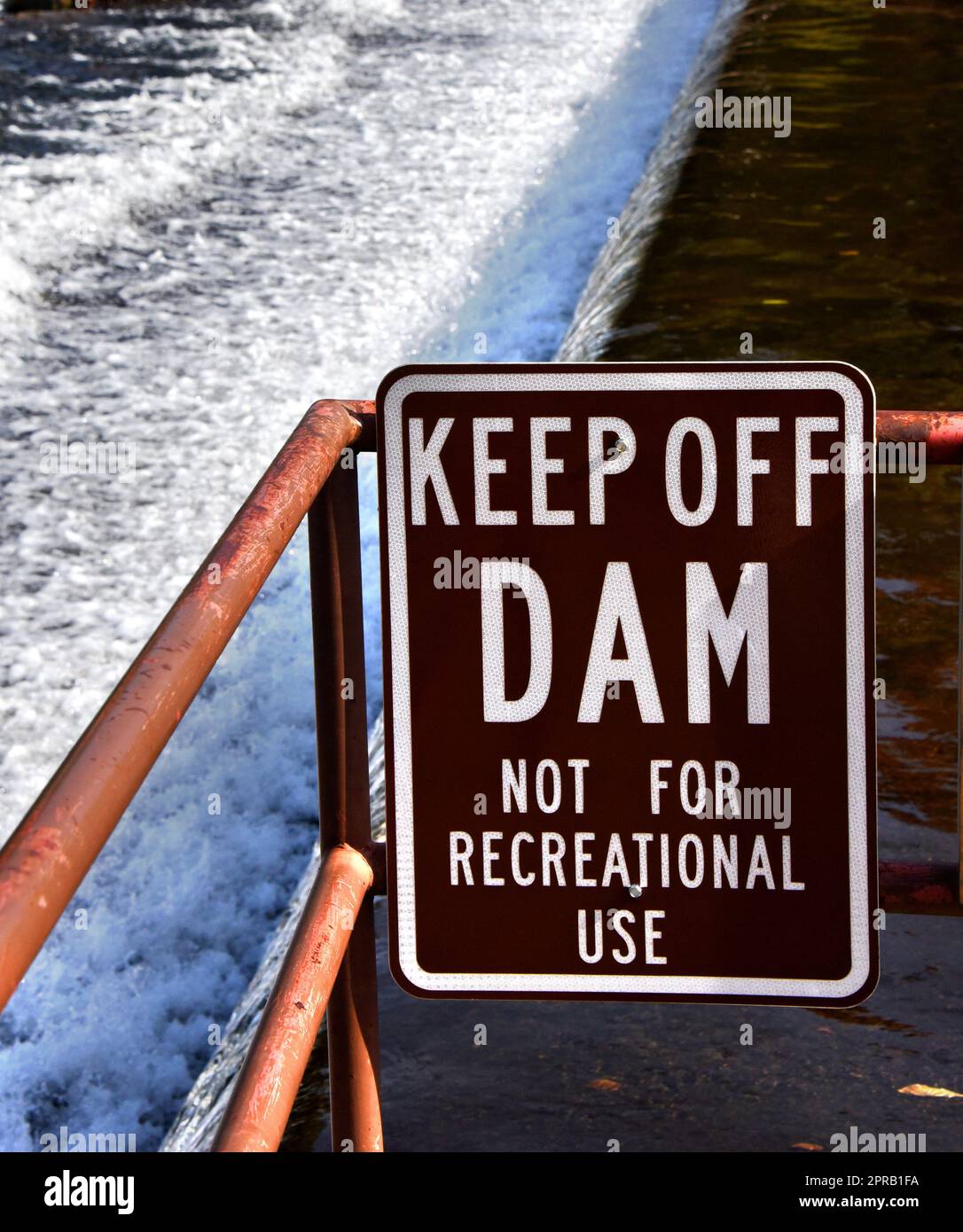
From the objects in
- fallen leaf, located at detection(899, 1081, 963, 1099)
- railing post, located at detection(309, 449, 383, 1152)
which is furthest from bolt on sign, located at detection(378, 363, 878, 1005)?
A: fallen leaf, located at detection(899, 1081, 963, 1099)

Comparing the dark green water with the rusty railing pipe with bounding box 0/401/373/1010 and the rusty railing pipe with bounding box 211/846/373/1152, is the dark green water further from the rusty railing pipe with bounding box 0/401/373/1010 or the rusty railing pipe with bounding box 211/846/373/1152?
the rusty railing pipe with bounding box 0/401/373/1010

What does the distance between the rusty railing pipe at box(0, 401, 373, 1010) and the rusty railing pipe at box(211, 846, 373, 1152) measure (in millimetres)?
370

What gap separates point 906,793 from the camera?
133 inches

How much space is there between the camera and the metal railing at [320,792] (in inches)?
42.4

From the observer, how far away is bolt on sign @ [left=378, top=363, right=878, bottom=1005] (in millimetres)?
1697

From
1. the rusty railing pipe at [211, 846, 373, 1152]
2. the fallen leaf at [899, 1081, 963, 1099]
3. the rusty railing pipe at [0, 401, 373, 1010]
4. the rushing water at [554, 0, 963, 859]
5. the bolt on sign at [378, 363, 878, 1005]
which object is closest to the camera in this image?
the rusty railing pipe at [0, 401, 373, 1010]

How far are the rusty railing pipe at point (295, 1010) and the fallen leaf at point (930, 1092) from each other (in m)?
1.16

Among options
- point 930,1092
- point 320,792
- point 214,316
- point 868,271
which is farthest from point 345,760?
point 214,316

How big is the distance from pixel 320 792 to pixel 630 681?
0.39 meters

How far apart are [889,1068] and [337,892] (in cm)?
124

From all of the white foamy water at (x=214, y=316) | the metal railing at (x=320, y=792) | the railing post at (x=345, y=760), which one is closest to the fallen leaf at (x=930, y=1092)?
the metal railing at (x=320, y=792)

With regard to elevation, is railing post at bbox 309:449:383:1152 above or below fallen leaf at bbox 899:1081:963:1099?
above

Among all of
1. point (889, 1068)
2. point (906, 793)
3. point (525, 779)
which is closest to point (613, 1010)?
point (889, 1068)

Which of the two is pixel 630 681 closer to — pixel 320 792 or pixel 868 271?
pixel 320 792
